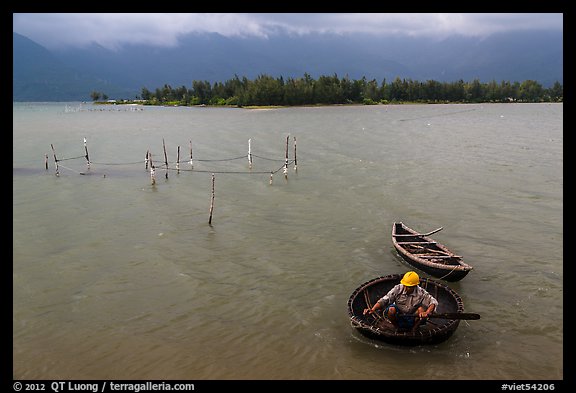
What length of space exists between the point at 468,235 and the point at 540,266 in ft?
13.4

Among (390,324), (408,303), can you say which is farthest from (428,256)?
(408,303)

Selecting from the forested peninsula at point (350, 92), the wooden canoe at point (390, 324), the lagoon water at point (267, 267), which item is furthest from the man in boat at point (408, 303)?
the forested peninsula at point (350, 92)

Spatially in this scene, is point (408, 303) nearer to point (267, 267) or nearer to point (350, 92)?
point (267, 267)

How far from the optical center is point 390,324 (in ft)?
41.1

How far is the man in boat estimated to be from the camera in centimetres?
1180

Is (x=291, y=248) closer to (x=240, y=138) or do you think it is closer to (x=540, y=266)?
(x=540, y=266)

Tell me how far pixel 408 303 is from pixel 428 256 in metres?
5.65

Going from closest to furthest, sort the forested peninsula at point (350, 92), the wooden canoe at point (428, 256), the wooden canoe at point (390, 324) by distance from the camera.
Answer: the wooden canoe at point (390, 324)
the wooden canoe at point (428, 256)
the forested peninsula at point (350, 92)

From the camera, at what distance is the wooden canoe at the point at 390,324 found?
1159 cm

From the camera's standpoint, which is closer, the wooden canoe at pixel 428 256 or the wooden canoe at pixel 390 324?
the wooden canoe at pixel 390 324

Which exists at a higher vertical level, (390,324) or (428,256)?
(428,256)

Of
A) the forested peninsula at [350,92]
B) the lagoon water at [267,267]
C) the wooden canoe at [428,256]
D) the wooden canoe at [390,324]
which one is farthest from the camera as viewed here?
the forested peninsula at [350,92]

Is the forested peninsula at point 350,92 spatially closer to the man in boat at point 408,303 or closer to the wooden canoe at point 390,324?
the wooden canoe at point 390,324

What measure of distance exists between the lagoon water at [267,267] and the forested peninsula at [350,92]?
121566mm
